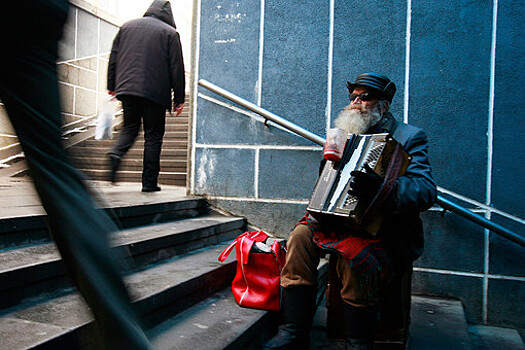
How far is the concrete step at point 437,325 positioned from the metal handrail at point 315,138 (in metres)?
0.67

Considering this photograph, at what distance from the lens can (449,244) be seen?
3529 millimetres

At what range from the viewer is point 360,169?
221 cm

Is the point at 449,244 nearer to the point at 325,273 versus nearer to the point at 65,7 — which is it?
the point at 325,273

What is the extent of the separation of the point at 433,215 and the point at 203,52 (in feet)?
8.74

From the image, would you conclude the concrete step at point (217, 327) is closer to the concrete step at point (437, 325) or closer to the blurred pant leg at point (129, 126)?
the concrete step at point (437, 325)

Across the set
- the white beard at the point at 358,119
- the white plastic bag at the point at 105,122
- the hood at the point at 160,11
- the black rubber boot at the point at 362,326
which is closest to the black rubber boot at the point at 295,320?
the black rubber boot at the point at 362,326

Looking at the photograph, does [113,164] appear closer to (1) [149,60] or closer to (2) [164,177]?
(1) [149,60]

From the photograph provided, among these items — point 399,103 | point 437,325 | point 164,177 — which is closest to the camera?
point 437,325

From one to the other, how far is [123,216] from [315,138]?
68.5 inches

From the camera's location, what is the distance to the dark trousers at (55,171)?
88 cm

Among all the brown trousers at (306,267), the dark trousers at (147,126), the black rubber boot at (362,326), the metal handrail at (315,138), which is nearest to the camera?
the black rubber boot at (362,326)

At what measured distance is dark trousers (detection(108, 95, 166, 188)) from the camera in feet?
13.4

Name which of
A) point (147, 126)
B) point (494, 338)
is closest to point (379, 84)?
point (494, 338)

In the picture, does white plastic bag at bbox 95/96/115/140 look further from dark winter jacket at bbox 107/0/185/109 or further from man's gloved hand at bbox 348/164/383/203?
man's gloved hand at bbox 348/164/383/203
